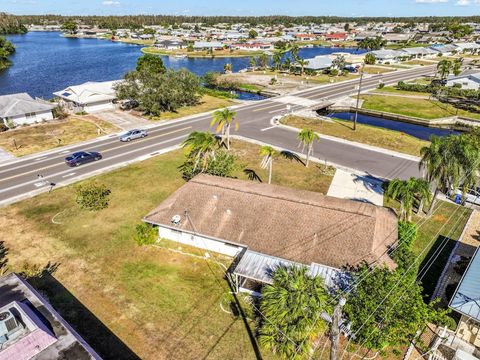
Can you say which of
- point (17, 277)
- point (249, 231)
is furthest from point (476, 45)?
point (17, 277)

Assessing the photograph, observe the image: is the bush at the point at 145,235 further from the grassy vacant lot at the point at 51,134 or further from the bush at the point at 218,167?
the grassy vacant lot at the point at 51,134

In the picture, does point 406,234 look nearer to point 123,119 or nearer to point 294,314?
point 294,314

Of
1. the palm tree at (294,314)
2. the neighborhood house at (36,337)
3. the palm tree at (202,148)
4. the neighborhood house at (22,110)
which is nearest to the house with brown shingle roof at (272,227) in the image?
the palm tree at (294,314)

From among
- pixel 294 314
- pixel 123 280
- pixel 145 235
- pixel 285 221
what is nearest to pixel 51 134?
pixel 145 235

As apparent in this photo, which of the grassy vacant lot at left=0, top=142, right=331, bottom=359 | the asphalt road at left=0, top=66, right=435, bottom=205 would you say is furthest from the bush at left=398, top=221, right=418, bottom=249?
the asphalt road at left=0, top=66, right=435, bottom=205

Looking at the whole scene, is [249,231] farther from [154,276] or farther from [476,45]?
[476,45]

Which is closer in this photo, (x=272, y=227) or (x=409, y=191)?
(x=272, y=227)
